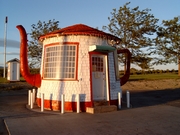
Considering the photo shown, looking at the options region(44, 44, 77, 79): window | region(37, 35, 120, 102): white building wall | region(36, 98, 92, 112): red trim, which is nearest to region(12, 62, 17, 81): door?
region(37, 35, 120, 102): white building wall

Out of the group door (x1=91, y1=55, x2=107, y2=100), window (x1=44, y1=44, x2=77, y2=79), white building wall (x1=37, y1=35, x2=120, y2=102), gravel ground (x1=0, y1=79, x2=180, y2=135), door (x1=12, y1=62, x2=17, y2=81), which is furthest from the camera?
door (x1=12, y1=62, x2=17, y2=81)

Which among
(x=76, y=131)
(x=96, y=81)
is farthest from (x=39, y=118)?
(x=96, y=81)

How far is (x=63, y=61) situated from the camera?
1116cm

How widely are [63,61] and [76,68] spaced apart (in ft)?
2.53

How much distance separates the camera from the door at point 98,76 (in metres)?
11.5

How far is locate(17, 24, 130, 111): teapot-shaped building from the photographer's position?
1089 centimetres

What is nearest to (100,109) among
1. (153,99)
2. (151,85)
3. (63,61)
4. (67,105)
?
(67,105)

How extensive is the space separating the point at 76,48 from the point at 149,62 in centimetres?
2349

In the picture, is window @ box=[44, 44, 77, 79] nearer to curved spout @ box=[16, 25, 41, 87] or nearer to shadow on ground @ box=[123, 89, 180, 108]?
curved spout @ box=[16, 25, 41, 87]

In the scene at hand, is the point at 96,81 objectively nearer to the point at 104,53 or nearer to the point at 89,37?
the point at 104,53

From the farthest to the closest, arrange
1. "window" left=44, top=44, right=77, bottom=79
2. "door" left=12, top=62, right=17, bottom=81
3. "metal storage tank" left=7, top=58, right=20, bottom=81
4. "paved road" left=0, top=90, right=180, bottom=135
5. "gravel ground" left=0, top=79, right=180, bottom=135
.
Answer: "door" left=12, top=62, right=17, bottom=81 → "metal storage tank" left=7, top=58, right=20, bottom=81 → "window" left=44, top=44, right=77, bottom=79 → "gravel ground" left=0, top=79, right=180, bottom=135 → "paved road" left=0, top=90, right=180, bottom=135

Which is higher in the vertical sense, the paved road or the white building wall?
the white building wall

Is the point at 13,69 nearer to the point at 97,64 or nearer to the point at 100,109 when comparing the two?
the point at 97,64

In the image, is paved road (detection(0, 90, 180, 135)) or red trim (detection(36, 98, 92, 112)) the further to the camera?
red trim (detection(36, 98, 92, 112))
